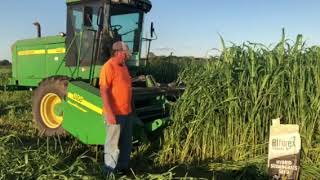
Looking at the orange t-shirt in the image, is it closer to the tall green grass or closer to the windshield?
the tall green grass

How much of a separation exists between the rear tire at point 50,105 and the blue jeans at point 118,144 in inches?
82.3

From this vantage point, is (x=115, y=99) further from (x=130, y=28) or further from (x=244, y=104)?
(x=130, y=28)

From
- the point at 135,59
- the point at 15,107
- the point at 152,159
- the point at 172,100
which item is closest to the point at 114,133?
the point at 152,159

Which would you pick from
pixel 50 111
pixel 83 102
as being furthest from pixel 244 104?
pixel 50 111

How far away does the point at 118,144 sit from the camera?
6.25 meters

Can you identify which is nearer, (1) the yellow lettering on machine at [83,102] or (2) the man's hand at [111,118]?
(2) the man's hand at [111,118]

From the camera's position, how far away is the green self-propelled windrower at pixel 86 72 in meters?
7.26

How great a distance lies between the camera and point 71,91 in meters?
7.61

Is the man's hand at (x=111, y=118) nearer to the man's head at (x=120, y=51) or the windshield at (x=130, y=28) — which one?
the man's head at (x=120, y=51)

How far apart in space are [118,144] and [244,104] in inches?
61.9

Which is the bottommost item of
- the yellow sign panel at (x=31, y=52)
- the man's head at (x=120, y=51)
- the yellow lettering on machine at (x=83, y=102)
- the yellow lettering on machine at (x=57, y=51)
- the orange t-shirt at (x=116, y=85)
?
the yellow lettering on machine at (x=83, y=102)

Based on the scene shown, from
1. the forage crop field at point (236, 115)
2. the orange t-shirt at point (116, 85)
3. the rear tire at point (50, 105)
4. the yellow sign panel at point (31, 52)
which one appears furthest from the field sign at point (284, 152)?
the yellow sign panel at point (31, 52)

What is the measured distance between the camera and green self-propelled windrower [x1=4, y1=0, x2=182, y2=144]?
7.26m

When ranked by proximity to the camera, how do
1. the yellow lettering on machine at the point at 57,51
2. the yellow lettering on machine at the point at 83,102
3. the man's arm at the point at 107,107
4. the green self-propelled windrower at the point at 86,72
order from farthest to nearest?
the yellow lettering on machine at the point at 57,51 → the green self-propelled windrower at the point at 86,72 → the yellow lettering on machine at the point at 83,102 → the man's arm at the point at 107,107
